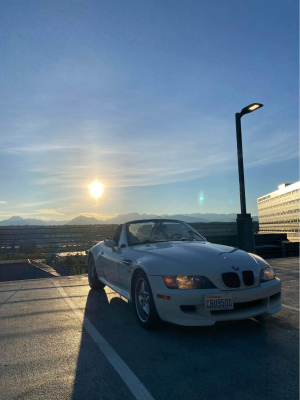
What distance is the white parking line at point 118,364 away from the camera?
7.86 feet

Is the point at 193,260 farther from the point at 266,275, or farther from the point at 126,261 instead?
the point at 126,261

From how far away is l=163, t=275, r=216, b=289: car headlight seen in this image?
358 cm

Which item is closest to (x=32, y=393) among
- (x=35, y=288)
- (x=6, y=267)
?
(x=35, y=288)

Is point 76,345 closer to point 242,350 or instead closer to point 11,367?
point 11,367

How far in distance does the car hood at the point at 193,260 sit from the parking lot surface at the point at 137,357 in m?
0.73

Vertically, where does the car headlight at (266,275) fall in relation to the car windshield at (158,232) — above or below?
below

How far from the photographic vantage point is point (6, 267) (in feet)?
51.3

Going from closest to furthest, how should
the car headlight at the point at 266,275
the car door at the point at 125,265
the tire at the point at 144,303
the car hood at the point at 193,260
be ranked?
1. the car hood at the point at 193,260
2. the tire at the point at 144,303
3. the car headlight at the point at 266,275
4. the car door at the point at 125,265

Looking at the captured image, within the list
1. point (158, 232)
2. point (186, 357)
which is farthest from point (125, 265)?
point (186, 357)

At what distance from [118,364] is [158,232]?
270 centimetres

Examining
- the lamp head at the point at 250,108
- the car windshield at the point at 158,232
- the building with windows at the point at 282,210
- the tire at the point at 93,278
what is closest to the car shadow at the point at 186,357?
the car windshield at the point at 158,232

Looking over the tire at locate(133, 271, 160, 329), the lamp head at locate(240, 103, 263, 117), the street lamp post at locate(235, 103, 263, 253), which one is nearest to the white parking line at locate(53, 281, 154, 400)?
the tire at locate(133, 271, 160, 329)

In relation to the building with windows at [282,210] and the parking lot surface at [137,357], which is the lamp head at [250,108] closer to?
the parking lot surface at [137,357]

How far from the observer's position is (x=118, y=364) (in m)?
2.93
